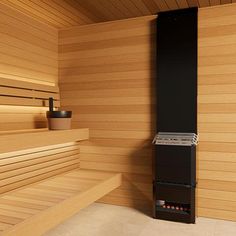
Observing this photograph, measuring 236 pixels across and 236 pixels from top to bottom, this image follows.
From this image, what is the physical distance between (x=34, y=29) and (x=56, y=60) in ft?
2.01

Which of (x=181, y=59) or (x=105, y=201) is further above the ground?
(x=181, y=59)

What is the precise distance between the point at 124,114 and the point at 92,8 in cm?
141

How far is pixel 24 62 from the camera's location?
366 centimetres

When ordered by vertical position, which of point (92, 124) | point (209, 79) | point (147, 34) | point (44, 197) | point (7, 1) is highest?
point (7, 1)

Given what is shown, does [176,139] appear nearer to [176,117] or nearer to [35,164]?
[176,117]

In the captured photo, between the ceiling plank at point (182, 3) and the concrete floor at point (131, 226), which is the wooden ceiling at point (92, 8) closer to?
the ceiling plank at point (182, 3)

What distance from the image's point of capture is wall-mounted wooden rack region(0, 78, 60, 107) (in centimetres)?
322

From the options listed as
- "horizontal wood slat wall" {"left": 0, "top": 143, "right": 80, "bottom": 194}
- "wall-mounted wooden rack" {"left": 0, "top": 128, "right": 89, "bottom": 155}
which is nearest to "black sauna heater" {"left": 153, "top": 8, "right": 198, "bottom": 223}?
"wall-mounted wooden rack" {"left": 0, "top": 128, "right": 89, "bottom": 155}

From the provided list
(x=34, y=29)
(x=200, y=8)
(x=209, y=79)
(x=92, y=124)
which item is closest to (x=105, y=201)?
(x=92, y=124)

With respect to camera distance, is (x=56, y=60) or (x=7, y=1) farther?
(x=56, y=60)

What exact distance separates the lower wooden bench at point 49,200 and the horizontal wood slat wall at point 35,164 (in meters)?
0.09

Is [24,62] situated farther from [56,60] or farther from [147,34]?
[147,34]

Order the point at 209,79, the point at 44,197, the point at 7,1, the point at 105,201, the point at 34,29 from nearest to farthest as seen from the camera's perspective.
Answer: the point at 44,197 → the point at 7,1 → the point at 209,79 → the point at 34,29 → the point at 105,201

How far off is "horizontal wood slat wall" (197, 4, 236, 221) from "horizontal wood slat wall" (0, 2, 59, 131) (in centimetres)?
206
